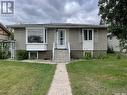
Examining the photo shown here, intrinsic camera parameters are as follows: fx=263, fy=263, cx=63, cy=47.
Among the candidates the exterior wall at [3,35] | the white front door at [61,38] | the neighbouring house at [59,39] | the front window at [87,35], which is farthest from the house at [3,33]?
the front window at [87,35]

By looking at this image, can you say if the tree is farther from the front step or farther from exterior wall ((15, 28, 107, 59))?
exterior wall ((15, 28, 107, 59))

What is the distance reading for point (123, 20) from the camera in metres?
9.57

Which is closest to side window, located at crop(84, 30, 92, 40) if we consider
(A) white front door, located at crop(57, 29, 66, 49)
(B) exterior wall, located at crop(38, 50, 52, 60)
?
(A) white front door, located at crop(57, 29, 66, 49)

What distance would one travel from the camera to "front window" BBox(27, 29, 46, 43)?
28.7 metres

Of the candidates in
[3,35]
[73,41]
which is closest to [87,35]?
[73,41]

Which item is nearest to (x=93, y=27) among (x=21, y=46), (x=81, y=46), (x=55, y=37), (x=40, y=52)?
(x=81, y=46)

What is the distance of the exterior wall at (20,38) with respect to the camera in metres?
29.2

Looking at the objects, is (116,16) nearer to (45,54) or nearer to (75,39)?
(75,39)

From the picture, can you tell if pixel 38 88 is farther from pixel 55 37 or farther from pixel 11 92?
pixel 55 37

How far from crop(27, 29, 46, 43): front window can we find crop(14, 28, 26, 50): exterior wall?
84 centimetres

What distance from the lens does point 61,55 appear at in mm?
27344

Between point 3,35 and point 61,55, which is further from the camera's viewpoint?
point 3,35

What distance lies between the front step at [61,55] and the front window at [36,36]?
6.94ft

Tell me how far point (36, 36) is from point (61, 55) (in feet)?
12.1
